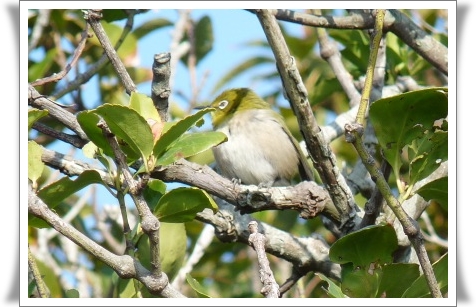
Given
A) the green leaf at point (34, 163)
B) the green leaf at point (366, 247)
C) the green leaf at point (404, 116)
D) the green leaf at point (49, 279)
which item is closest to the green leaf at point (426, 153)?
the green leaf at point (404, 116)

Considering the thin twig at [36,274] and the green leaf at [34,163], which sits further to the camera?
the green leaf at [34,163]

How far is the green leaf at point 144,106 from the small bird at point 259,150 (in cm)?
250

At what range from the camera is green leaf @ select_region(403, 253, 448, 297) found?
2.60m

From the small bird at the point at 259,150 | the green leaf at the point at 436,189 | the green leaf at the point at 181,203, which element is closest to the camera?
the green leaf at the point at 181,203

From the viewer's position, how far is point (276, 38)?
273 cm

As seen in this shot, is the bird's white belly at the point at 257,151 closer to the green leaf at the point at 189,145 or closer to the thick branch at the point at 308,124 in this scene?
the thick branch at the point at 308,124

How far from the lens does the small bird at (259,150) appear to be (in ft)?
16.9

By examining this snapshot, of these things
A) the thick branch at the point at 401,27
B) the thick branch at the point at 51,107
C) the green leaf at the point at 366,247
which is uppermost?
the thick branch at the point at 401,27

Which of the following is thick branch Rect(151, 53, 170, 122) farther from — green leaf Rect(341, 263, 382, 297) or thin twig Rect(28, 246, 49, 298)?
green leaf Rect(341, 263, 382, 297)

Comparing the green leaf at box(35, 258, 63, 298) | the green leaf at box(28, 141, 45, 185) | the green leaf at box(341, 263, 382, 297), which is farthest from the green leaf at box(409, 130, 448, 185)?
the green leaf at box(35, 258, 63, 298)

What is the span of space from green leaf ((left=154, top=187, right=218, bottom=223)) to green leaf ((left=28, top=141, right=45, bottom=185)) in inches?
17.5
